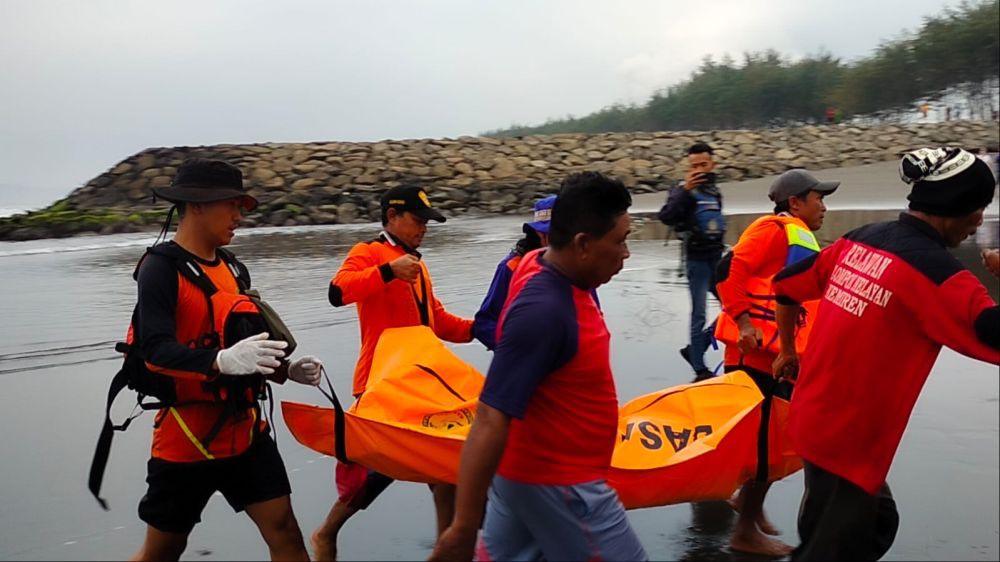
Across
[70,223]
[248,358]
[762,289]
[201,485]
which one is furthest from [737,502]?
[70,223]

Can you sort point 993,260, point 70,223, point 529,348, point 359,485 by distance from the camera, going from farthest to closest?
point 70,223, point 359,485, point 993,260, point 529,348

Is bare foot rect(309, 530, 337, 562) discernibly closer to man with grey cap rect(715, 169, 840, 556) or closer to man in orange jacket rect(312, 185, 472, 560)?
man in orange jacket rect(312, 185, 472, 560)

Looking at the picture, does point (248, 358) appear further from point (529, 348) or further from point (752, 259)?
point (752, 259)

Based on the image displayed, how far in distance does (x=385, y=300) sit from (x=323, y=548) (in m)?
1.21

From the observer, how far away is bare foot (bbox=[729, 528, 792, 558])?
4.61m

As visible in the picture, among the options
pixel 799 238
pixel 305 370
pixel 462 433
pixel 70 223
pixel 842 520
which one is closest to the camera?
pixel 842 520

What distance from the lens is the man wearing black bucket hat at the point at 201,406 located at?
3510 millimetres

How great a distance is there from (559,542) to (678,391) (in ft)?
6.70

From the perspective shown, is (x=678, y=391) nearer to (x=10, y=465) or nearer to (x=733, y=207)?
(x=10, y=465)

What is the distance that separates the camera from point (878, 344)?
3.20 meters

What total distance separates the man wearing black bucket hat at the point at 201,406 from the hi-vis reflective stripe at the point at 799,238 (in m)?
2.49

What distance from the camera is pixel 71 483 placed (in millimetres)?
5711

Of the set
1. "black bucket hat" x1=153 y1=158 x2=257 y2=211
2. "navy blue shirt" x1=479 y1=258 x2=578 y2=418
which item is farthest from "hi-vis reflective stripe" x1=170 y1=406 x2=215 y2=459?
"navy blue shirt" x1=479 y1=258 x2=578 y2=418

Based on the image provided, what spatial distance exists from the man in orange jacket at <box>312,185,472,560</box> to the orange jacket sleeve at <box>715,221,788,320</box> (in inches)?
52.6
